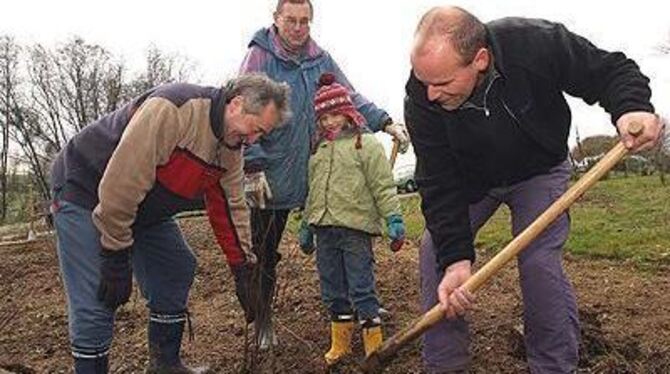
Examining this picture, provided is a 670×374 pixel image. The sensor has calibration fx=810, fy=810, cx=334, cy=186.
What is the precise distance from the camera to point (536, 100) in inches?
119

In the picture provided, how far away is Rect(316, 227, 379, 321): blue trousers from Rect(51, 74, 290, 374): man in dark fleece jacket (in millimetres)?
584

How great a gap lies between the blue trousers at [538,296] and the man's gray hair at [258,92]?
87 centimetres

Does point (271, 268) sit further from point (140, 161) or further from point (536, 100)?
point (536, 100)

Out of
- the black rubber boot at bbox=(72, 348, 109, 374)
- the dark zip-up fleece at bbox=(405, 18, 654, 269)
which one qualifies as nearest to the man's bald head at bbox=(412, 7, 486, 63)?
the dark zip-up fleece at bbox=(405, 18, 654, 269)

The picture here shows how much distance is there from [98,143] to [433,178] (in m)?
1.47

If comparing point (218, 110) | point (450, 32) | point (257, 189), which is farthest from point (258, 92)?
point (257, 189)

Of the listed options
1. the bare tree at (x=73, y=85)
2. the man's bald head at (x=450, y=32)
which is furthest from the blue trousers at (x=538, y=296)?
the bare tree at (x=73, y=85)

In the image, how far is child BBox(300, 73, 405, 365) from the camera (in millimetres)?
4258

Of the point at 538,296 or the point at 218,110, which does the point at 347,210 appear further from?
the point at 538,296

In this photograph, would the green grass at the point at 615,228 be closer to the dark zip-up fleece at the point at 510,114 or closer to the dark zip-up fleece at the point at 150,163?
the dark zip-up fleece at the point at 510,114

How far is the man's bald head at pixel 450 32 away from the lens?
2691 mm

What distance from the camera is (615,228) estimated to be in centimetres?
928

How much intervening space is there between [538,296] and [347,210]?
1.48 metres

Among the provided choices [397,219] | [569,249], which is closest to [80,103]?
[569,249]
